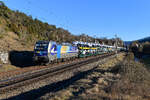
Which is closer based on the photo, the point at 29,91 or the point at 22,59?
the point at 29,91

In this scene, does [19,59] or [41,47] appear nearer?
[41,47]

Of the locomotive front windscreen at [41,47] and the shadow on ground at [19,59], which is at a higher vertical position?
the locomotive front windscreen at [41,47]

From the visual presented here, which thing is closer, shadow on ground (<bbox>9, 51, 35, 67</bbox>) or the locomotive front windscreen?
the locomotive front windscreen

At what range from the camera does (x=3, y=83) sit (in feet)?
32.8

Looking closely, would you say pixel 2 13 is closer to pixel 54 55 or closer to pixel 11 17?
pixel 11 17

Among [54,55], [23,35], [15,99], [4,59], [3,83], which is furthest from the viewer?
[23,35]

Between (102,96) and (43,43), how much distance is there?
44.9ft

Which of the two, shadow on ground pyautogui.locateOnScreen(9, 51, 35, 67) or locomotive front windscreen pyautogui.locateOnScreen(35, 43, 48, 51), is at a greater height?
locomotive front windscreen pyautogui.locateOnScreen(35, 43, 48, 51)

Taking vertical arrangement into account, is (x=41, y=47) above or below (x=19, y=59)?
above

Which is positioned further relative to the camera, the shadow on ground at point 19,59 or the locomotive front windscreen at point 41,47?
the shadow on ground at point 19,59

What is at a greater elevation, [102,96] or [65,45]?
[65,45]

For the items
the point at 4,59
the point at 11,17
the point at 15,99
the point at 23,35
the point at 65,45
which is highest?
the point at 11,17

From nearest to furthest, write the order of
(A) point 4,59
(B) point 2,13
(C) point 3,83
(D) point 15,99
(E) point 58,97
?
(E) point 58,97, (D) point 15,99, (C) point 3,83, (A) point 4,59, (B) point 2,13

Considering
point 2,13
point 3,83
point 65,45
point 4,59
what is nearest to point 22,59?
point 4,59
